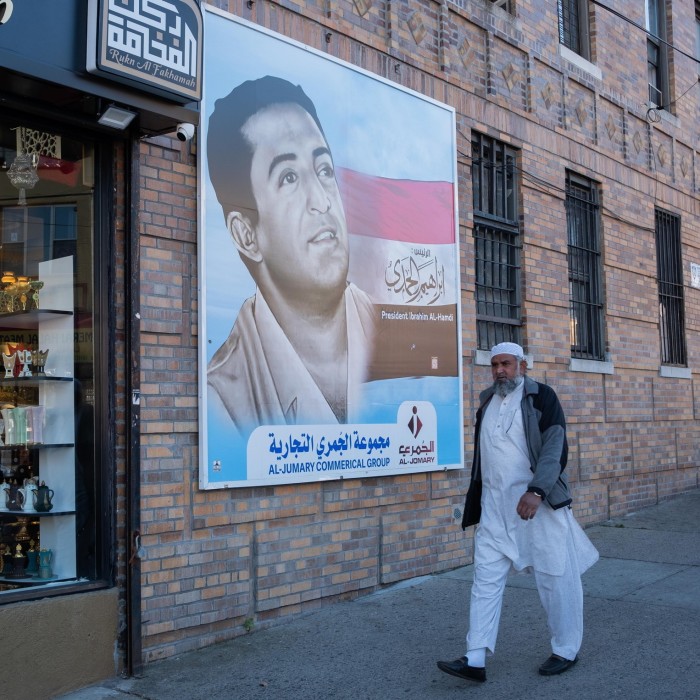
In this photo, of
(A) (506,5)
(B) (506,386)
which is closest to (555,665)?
(B) (506,386)

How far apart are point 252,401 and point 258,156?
1.73m

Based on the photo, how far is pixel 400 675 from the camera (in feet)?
17.8

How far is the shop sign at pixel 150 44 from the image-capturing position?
504cm

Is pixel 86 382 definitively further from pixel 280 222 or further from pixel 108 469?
pixel 280 222

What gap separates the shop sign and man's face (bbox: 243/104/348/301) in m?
1.02

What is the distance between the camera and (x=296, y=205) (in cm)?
689

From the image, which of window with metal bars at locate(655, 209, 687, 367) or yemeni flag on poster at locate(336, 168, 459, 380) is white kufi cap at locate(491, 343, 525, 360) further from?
window with metal bars at locate(655, 209, 687, 367)

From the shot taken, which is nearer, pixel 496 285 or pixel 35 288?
pixel 35 288

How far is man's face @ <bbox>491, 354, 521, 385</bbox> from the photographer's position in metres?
5.49

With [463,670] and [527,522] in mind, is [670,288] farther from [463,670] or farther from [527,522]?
[463,670]

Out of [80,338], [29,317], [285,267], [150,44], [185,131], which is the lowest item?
[80,338]

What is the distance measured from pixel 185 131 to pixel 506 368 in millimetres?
2419

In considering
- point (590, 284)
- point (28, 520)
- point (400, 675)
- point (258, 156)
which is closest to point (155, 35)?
point (258, 156)

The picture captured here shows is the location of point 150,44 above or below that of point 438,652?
above
